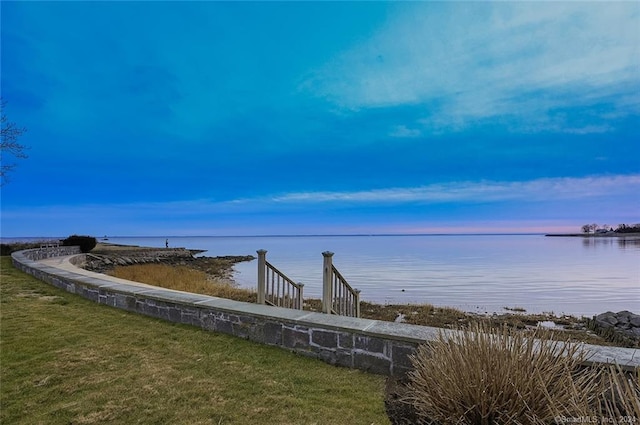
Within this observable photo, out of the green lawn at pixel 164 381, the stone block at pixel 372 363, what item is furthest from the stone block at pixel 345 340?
the green lawn at pixel 164 381

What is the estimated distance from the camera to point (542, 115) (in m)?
16.7

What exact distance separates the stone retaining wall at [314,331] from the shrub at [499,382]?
58cm

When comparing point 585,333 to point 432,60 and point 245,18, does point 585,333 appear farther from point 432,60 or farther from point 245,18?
point 245,18

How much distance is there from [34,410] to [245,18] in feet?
39.4

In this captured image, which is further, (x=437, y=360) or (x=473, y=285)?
(x=473, y=285)

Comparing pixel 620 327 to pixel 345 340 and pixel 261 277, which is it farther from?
pixel 261 277

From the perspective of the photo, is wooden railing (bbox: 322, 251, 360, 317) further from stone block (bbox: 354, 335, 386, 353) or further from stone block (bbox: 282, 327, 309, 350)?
stone block (bbox: 354, 335, 386, 353)

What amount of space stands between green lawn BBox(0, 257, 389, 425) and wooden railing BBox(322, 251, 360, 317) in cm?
182

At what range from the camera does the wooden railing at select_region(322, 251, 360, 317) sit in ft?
18.8

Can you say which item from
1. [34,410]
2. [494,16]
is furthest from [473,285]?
[34,410]

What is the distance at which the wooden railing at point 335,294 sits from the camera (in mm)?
5719

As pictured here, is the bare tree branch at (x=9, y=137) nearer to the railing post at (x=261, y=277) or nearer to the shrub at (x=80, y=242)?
the railing post at (x=261, y=277)

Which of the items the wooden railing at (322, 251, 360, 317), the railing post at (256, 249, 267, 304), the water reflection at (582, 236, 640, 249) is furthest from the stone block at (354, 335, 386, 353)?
the water reflection at (582, 236, 640, 249)

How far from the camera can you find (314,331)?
387cm
